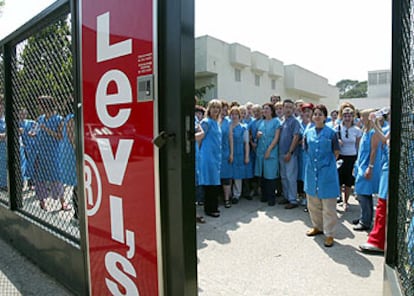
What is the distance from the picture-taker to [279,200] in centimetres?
604

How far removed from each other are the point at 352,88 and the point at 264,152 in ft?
293

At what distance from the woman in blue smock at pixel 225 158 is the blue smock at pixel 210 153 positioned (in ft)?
2.43

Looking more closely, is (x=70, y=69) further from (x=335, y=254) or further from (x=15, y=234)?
(x=335, y=254)

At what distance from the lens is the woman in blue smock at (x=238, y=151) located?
5844mm

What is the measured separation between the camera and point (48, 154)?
10.7ft

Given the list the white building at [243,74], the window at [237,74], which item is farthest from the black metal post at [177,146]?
the window at [237,74]

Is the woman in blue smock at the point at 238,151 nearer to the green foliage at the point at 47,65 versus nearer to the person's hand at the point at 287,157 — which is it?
the person's hand at the point at 287,157

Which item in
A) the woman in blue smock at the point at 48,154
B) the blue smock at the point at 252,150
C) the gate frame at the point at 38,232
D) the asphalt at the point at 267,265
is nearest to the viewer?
the gate frame at the point at 38,232

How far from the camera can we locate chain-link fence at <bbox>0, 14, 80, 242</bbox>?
275 centimetres

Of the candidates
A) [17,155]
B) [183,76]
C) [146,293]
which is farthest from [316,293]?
[17,155]

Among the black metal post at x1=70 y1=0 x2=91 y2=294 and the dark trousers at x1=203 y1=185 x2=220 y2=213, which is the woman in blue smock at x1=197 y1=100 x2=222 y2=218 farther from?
the black metal post at x1=70 y1=0 x2=91 y2=294

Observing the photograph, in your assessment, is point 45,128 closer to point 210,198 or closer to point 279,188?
point 210,198

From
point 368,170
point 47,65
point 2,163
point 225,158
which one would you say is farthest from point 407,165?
point 2,163

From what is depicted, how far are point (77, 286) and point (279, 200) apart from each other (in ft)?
13.8
